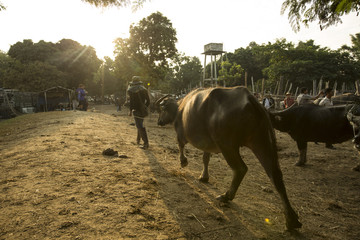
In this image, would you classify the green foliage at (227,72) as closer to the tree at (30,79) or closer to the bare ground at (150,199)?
the tree at (30,79)

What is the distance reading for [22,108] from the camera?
25875mm

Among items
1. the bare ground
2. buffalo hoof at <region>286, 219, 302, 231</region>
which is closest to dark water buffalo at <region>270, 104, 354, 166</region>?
the bare ground

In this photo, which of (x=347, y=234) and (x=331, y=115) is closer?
(x=347, y=234)

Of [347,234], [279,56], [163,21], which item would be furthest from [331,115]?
[163,21]

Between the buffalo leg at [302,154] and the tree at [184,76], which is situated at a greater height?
the tree at [184,76]

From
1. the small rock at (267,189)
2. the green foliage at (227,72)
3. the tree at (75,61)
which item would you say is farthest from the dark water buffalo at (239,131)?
the tree at (75,61)

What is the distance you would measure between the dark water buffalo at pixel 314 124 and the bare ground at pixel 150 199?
0.86m

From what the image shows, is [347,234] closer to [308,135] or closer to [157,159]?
[308,135]

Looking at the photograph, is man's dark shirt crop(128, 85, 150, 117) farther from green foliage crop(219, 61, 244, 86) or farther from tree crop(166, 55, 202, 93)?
tree crop(166, 55, 202, 93)

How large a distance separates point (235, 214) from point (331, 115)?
4433 mm

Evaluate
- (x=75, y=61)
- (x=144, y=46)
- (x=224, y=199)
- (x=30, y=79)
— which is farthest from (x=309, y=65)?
(x=75, y=61)

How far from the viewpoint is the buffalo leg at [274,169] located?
2.83m

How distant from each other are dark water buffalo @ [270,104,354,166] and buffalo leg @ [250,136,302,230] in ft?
12.4

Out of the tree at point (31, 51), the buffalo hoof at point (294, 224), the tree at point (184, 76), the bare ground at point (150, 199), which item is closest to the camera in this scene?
the bare ground at point (150, 199)
